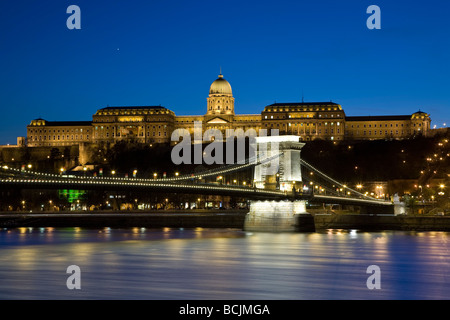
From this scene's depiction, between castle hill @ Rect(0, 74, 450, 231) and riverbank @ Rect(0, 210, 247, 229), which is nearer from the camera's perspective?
castle hill @ Rect(0, 74, 450, 231)

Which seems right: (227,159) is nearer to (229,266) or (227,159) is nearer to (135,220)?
(135,220)

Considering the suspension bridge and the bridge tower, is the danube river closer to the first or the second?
the bridge tower

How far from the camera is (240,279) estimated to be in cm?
2219

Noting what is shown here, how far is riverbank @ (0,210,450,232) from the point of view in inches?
1737

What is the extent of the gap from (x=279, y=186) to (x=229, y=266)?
14.6 metres

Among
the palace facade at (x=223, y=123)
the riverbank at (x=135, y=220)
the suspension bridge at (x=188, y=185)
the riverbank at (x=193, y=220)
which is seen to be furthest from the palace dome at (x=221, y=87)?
the suspension bridge at (x=188, y=185)

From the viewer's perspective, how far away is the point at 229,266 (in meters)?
25.3

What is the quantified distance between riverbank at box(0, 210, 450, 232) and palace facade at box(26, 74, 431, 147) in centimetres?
6790

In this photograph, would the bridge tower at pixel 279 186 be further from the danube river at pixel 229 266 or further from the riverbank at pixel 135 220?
the riverbank at pixel 135 220

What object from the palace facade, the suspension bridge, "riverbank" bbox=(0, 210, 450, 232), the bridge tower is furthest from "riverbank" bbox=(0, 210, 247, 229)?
the palace facade
